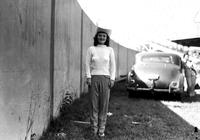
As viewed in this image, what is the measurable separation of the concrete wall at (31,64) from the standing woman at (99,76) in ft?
2.17

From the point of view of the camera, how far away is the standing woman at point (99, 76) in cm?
453

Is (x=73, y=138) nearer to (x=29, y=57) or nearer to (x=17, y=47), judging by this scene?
(x=29, y=57)

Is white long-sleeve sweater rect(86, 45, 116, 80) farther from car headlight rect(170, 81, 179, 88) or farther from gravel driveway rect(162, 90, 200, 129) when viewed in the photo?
car headlight rect(170, 81, 179, 88)

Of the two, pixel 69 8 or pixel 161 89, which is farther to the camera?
pixel 161 89

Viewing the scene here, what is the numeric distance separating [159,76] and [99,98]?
500 centimetres

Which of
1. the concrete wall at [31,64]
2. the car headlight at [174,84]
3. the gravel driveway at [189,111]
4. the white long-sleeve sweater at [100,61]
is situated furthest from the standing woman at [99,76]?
the car headlight at [174,84]

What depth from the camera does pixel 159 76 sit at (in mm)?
9273

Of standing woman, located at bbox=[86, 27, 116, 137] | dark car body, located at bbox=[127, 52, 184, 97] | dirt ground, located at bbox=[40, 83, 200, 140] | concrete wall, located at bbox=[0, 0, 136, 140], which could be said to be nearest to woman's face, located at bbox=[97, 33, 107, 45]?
standing woman, located at bbox=[86, 27, 116, 137]

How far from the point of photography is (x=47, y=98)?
4594 millimetres

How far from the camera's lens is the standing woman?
4.53 metres

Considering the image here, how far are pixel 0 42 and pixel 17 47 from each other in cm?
43

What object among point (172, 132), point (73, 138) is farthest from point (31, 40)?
point (172, 132)

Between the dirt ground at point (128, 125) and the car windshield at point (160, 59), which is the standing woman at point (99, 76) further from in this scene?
the car windshield at point (160, 59)

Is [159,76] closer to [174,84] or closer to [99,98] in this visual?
[174,84]
